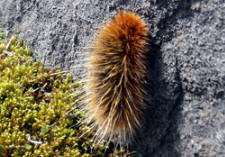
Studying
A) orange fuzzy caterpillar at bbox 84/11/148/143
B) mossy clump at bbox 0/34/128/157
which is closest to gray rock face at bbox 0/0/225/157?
orange fuzzy caterpillar at bbox 84/11/148/143

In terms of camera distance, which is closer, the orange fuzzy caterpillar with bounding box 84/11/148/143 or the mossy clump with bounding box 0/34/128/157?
the orange fuzzy caterpillar with bounding box 84/11/148/143

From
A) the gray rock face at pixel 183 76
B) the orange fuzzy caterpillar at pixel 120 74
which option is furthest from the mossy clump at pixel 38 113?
the gray rock face at pixel 183 76

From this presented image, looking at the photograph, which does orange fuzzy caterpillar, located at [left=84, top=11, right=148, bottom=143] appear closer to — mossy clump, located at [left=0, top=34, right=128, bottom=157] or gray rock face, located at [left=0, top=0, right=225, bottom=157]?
gray rock face, located at [left=0, top=0, right=225, bottom=157]

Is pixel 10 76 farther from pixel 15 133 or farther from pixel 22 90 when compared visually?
pixel 15 133


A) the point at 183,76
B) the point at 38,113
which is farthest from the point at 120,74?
the point at 38,113

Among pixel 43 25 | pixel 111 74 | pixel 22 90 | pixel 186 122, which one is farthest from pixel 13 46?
pixel 186 122

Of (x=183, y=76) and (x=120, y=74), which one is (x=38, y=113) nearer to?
(x=120, y=74)

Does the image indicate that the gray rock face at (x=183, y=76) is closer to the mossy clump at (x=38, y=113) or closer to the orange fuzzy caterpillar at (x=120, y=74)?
the orange fuzzy caterpillar at (x=120, y=74)
